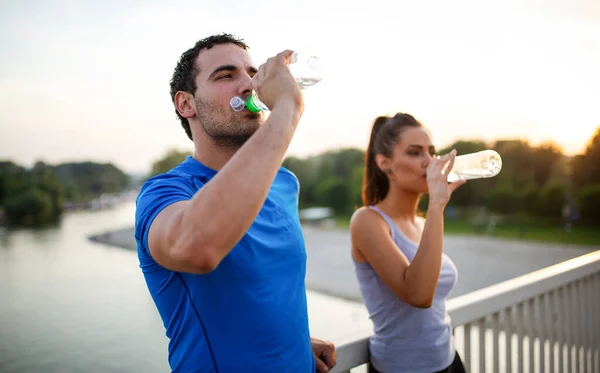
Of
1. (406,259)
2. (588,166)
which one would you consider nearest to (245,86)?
(406,259)

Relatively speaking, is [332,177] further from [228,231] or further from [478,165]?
[228,231]

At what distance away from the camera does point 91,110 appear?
93.7 ft

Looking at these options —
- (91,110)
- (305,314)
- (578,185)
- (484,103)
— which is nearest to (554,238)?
(578,185)

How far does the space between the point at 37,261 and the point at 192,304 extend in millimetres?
34855

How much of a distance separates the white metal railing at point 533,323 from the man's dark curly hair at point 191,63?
31.4 inches

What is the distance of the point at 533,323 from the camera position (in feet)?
6.05

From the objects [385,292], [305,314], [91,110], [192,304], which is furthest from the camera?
[91,110]

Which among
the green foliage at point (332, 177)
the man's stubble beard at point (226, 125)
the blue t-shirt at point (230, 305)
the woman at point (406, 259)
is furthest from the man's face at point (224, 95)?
the green foliage at point (332, 177)

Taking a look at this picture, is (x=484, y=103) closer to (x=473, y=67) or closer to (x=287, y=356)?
(x=473, y=67)

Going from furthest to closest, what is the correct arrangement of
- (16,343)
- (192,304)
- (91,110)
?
(91,110) → (16,343) → (192,304)

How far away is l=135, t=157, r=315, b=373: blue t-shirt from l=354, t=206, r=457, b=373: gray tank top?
1.58ft

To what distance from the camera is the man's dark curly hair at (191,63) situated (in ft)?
2.91

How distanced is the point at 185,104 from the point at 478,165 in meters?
0.91

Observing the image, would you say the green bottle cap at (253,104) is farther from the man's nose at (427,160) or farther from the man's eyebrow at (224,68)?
the man's nose at (427,160)
